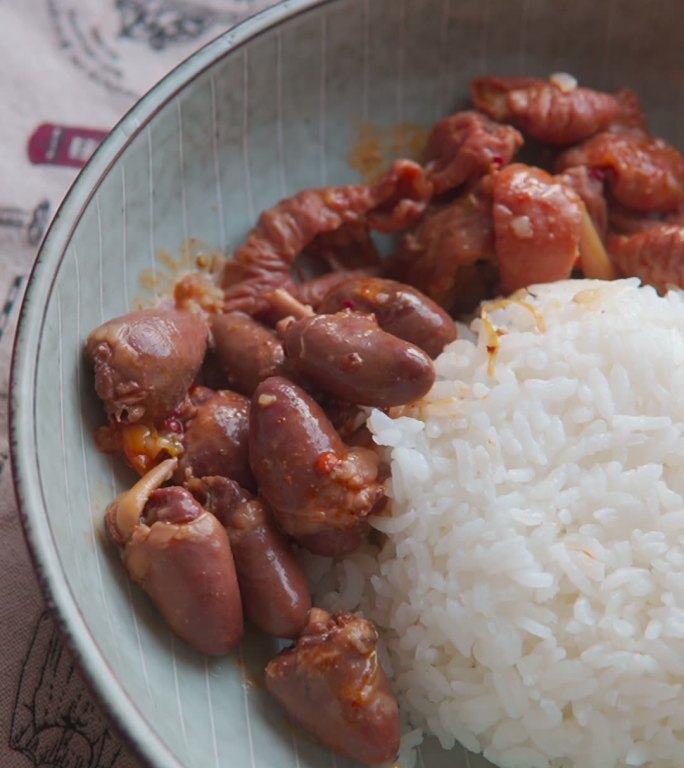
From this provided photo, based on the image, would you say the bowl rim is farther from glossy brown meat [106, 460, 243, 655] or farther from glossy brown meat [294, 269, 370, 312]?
glossy brown meat [294, 269, 370, 312]

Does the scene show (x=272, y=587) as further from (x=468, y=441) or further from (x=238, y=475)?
(x=468, y=441)

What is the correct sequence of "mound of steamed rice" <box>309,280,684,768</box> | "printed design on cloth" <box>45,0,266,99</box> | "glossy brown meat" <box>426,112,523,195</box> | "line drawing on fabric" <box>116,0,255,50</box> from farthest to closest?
"line drawing on fabric" <box>116,0,255,50</box>
"printed design on cloth" <box>45,0,266,99</box>
"glossy brown meat" <box>426,112,523,195</box>
"mound of steamed rice" <box>309,280,684,768</box>

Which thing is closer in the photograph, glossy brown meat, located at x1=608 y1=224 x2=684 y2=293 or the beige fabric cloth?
the beige fabric cloth

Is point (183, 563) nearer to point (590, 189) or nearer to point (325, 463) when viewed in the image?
point (325, 463)

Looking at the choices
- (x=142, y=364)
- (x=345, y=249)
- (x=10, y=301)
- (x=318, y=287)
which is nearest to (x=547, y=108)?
(x=345, y=249)

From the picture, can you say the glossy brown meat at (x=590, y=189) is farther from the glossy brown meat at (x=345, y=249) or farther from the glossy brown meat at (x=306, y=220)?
the glossy brown meat at (x=345, y=249)

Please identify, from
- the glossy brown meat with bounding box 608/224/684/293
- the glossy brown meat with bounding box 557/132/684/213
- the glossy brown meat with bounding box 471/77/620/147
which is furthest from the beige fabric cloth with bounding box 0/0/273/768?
the glossy brown meat with bounding box 608/224/684/293

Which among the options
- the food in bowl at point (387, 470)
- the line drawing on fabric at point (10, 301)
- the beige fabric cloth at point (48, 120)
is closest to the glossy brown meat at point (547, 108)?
the food in bowl at point (387, 470)
